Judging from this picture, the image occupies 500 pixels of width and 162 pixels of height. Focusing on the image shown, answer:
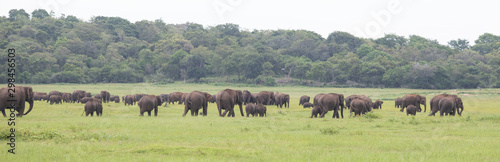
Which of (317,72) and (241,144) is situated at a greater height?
(317,72)

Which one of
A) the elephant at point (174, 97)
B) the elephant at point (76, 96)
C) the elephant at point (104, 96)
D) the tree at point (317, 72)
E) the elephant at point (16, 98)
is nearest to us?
the elephant at point (16, 98)

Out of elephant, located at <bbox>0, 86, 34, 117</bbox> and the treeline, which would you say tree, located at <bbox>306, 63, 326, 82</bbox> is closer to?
the treeline

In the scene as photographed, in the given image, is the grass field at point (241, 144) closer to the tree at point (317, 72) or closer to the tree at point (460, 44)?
the tree at point (317, 72)

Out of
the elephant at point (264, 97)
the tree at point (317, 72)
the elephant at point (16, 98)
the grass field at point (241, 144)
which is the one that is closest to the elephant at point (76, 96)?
the elephant at point (264, 97)

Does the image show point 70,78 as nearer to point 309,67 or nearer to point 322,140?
point 309,67

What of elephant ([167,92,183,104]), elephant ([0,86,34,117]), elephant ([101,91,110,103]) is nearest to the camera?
elephant ([0,86,34,117])

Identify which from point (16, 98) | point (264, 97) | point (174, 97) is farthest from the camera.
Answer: point (174, 97)

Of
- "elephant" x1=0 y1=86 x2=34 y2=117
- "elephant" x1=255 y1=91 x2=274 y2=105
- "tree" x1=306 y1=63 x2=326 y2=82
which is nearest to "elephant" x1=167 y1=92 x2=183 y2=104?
"elephant" x1=255 y1=91 x2=274 y2=105

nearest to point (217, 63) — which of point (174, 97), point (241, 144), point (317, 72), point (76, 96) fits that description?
point (317, 72)

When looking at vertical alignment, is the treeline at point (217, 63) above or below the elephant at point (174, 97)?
above

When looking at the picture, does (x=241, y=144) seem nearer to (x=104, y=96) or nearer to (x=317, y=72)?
(x=104, y=96)

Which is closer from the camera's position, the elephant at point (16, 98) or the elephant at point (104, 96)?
the elephant at point (16, 98)

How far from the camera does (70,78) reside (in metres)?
91.9

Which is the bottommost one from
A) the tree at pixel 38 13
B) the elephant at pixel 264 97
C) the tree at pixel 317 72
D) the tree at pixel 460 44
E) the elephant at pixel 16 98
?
the elephant at pixel 264 97
